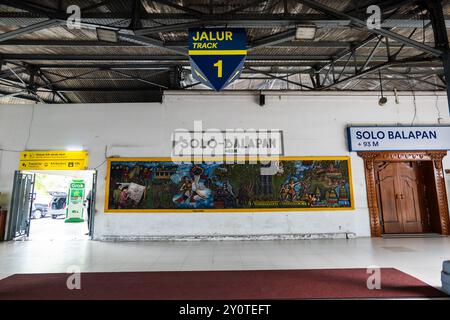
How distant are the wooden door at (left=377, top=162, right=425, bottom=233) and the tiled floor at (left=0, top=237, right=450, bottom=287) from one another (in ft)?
2.47

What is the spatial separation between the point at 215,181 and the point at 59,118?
4.52 m

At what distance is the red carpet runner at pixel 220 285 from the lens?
8.99ft

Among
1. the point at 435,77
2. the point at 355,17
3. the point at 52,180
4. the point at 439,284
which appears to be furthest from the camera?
the point at 52,180

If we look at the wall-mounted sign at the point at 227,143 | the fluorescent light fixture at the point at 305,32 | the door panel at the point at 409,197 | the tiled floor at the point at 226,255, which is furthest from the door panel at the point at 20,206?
the door panel at the point at 409,197

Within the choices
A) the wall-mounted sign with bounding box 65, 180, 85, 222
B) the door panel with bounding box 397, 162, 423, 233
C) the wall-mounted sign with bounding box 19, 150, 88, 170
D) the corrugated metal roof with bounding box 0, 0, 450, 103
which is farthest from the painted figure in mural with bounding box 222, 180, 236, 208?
the wall-mounted sign with bounding box 65, 180, 85, 222

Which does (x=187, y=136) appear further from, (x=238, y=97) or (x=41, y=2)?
(x=41, y=2)

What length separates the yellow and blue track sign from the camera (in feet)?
10.5

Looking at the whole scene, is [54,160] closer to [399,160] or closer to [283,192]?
[283,192]

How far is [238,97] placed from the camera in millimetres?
6602

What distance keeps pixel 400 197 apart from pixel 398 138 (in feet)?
5.28

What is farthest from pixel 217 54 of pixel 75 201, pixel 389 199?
pixel 75 201

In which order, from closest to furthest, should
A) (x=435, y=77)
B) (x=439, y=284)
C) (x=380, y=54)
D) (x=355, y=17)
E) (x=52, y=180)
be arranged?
(x=439, y=284) < (x=355, y=17) < (x=380, y=54) < (x=435, y=77) < (x=52, y=180)
